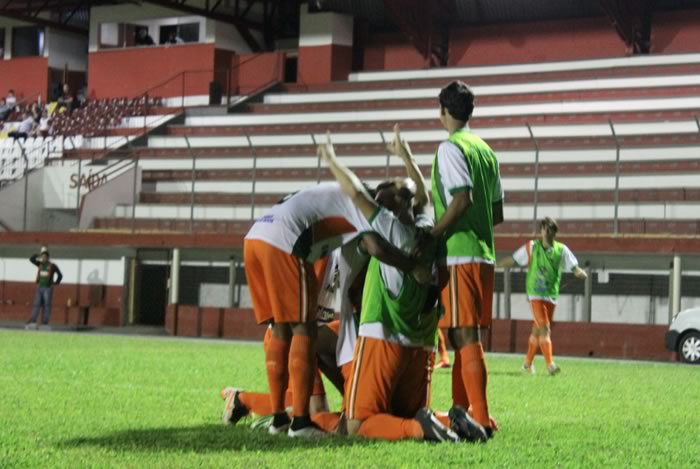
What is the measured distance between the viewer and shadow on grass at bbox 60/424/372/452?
25.0 ft

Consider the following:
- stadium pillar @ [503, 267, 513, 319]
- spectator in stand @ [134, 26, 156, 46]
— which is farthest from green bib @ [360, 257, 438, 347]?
spectator in stand @ [134, 26, 156, 46]

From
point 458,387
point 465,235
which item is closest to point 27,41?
point 458,387

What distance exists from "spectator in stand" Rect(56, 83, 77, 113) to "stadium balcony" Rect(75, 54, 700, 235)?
5.89 meters

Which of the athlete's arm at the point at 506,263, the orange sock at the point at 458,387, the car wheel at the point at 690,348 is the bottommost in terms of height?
the car wheel at the point at 690,348

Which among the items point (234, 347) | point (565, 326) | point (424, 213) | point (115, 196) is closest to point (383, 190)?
point (424, 213)

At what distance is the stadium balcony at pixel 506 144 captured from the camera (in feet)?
94.3

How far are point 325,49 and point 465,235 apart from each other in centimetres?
3245

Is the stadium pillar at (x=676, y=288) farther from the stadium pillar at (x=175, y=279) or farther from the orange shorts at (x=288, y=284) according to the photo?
the orange shorts at (x=288, y=284)

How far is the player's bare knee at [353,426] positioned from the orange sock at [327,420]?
19cm

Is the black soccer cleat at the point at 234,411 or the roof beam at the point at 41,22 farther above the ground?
the roof beam at the point at 41,22

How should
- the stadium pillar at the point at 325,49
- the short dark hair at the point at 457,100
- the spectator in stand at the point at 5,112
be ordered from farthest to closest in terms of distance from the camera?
the spectator in stand at the point at 5,112
the stadium pillar at the point at 325,49
the short dark hair at the point at 457,100

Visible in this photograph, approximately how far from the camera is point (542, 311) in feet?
54.9

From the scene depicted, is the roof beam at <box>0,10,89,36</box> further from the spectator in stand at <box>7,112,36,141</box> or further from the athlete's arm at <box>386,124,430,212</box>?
the athlete's arm at <box>386,124,430,212</box>

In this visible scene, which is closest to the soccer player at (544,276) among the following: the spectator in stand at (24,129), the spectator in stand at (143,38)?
the spectator in stand at (24,129)
